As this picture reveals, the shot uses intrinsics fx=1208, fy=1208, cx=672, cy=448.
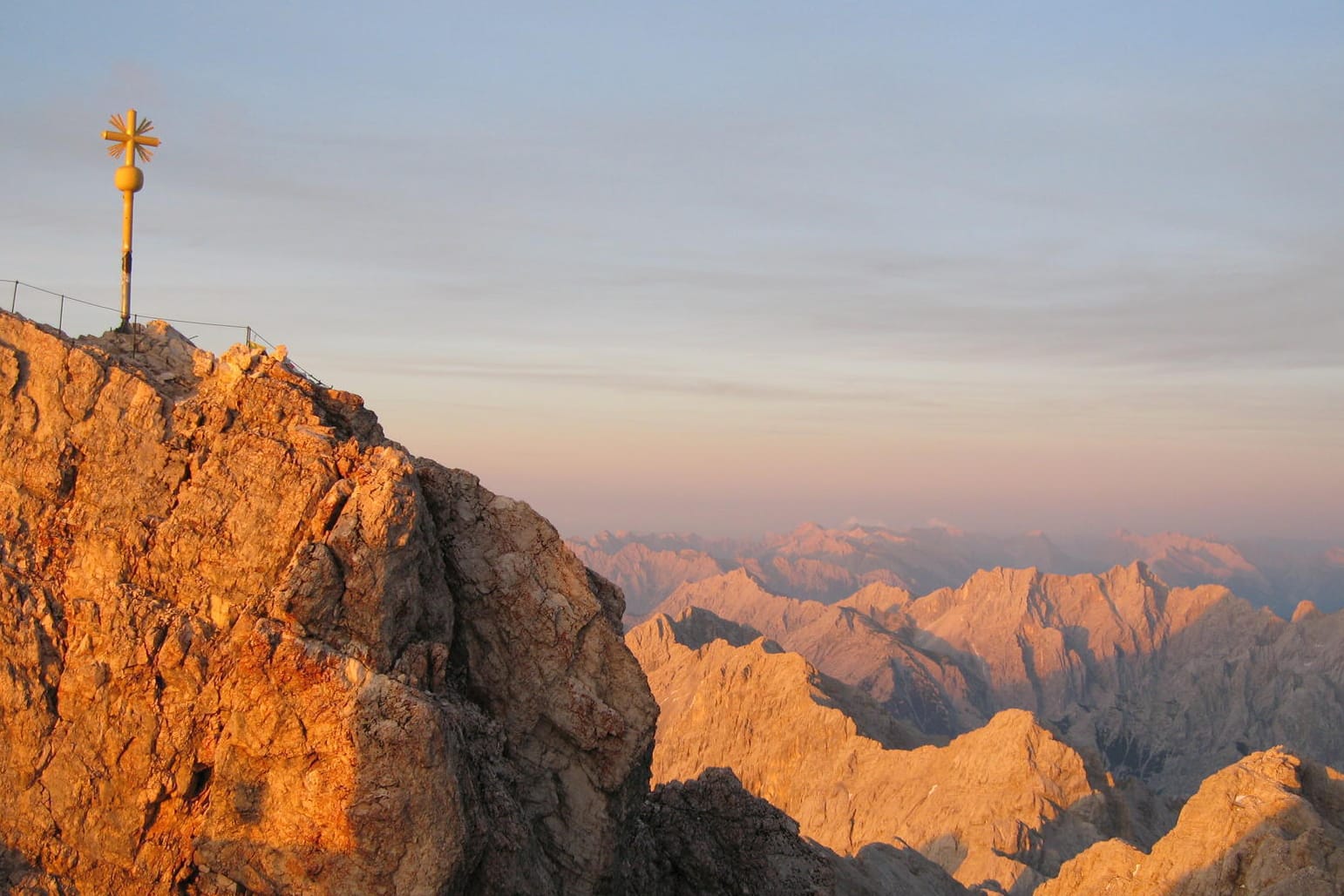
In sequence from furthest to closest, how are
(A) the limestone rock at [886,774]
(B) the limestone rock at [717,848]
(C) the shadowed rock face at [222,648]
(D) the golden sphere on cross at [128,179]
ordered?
1. (A) the limestone rock at [886,774]
2. (B) the limestone rock at [717,848]
3. (D) the golden sphere on cross at [128,179]
4. (C) the shadowed rock face at [222,648]

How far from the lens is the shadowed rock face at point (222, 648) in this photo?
18.5 meters

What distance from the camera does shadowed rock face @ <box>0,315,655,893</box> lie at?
18516 millimetres

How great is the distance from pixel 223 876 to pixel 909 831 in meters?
78.5

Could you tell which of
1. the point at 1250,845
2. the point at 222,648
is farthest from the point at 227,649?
the point at 1250,845

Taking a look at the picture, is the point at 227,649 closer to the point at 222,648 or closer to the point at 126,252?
the point at 222,648

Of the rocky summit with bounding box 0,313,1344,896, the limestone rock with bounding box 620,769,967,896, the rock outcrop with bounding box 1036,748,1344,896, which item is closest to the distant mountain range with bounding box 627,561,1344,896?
the rock outcrop with bounding box 1036,748,1344,896

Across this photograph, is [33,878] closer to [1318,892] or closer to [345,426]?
[345,426]

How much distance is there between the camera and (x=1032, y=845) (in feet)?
273

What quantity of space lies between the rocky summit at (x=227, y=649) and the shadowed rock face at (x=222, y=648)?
40 mm

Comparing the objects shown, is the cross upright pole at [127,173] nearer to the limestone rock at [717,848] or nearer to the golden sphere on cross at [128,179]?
the golden sphere on cross at [128,179]

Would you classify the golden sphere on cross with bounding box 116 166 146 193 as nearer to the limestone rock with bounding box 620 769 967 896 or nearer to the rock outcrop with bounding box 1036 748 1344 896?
the limestone rock with bounding box 620 769 967 896

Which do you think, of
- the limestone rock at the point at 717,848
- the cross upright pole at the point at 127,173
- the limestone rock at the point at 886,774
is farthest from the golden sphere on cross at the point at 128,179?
the limestone rock at the point at 886,774

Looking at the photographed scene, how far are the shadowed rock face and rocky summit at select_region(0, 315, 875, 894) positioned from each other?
1.6 inches

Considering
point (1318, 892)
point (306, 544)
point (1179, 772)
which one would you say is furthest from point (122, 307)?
point (1179, 772)
